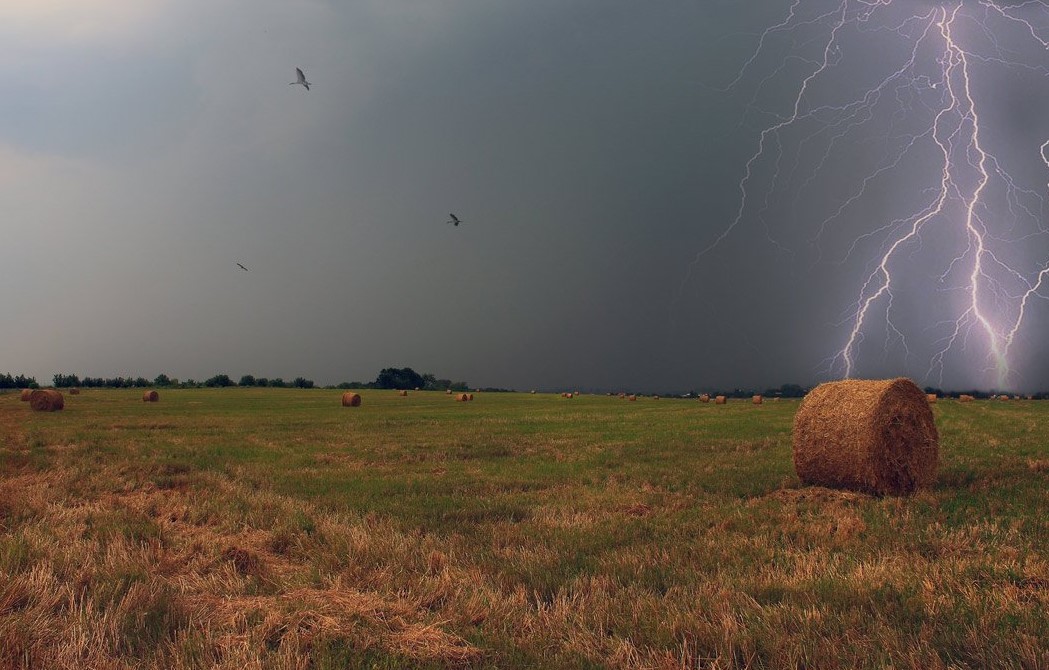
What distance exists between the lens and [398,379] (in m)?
119

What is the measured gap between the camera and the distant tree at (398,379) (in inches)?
4544

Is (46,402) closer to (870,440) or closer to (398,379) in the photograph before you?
(870,440)

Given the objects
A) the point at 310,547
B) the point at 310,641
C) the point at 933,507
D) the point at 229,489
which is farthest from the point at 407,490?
the point at 933,507

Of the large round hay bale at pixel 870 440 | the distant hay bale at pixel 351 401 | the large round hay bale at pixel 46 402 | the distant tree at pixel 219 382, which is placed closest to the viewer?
the large round hay bale at pixel 870 440

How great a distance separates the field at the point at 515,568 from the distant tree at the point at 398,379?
103 meters

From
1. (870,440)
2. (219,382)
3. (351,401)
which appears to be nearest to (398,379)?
(219,382)

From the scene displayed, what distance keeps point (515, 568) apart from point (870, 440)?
30.2 feet

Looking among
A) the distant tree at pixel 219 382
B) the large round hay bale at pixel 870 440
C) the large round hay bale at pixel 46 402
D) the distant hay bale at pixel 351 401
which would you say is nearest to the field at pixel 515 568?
the large round hay bale at pixel 870 440

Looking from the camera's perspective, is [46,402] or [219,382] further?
[219,382]

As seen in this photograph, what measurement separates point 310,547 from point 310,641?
303 centimetres

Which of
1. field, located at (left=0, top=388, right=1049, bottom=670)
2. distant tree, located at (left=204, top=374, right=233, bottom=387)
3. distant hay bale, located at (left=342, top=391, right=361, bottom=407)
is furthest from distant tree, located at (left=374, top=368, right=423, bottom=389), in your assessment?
field, located at (left=0, top=388, right=1049, bottom=670)

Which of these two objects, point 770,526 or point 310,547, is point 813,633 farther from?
point 310,547

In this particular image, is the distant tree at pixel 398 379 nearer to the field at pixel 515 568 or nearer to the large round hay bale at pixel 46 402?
the large round hay bale at pixel 46 402

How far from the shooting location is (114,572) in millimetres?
5699
